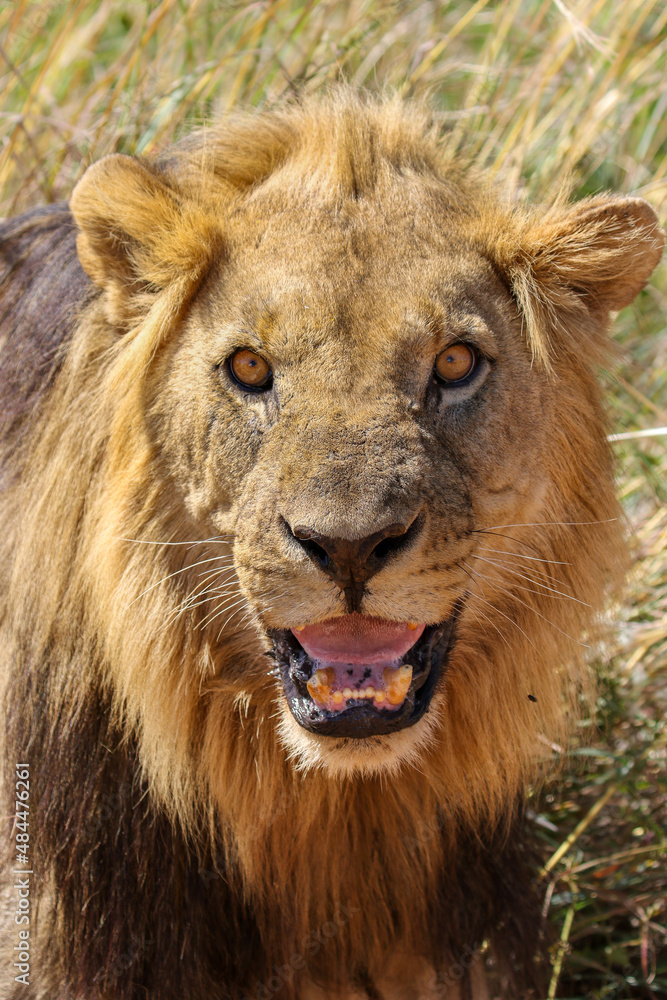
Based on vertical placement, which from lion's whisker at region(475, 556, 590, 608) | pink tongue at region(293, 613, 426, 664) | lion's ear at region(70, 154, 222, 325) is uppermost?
lion's ear at region(70, 154, 222, 325)

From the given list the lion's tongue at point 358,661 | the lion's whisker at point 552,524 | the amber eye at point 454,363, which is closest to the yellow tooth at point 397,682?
the lion's tongue at point 358,661

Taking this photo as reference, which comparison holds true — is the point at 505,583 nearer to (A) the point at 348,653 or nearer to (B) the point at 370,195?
(A) the point at 348,653

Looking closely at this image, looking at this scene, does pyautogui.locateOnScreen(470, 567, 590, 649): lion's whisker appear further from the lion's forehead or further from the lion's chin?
the lion's forehead

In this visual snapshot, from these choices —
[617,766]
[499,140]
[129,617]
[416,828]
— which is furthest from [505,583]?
[499,140]

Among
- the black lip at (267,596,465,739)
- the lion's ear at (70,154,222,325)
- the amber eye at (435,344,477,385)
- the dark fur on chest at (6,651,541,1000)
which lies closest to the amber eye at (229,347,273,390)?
the lion's ear at (70,154,222,325)

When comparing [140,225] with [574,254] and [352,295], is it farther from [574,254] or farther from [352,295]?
[574,254]

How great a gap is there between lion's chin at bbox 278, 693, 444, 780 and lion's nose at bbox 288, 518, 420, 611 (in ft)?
0.96

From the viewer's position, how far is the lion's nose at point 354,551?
176 cm

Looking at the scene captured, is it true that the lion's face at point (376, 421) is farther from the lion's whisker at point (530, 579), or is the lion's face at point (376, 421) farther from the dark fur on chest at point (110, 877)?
the dark fur on chest at point (110, 877)

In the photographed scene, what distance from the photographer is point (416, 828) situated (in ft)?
7.80

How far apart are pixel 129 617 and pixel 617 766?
1.85m

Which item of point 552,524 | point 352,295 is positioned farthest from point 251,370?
point 552,524

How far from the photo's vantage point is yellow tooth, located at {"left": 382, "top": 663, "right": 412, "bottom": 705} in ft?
6.46

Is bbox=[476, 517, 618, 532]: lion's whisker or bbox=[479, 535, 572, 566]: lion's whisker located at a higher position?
bbox=[476, 517, 618, 532]: lion's whisker
